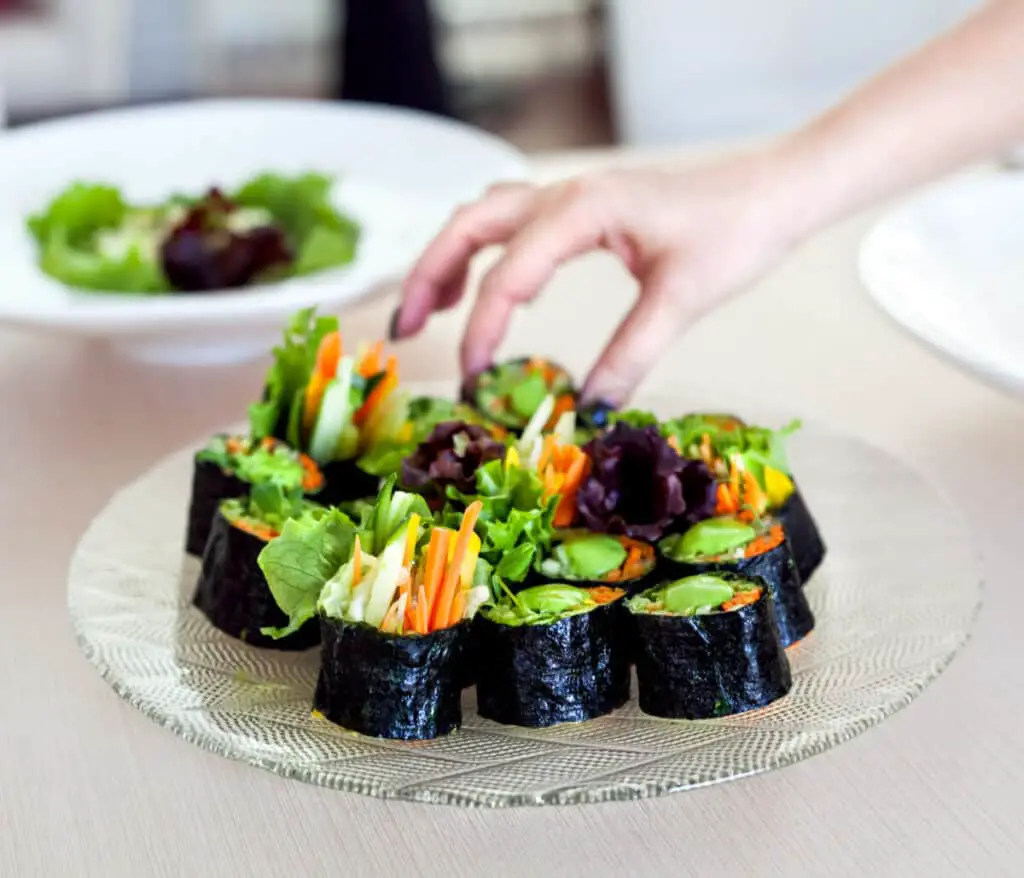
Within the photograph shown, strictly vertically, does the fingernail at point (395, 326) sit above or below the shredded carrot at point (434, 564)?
below

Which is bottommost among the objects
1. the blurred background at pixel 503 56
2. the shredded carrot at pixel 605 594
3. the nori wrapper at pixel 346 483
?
the blurred background at pixel 503 56

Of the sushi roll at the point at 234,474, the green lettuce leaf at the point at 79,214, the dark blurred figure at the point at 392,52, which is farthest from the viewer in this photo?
the dark blurred figure at the point at 392,52

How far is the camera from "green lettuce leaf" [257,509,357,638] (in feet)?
2.64

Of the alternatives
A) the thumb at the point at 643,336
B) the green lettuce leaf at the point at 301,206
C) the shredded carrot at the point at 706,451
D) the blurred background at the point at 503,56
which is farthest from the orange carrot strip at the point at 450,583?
the blurred background at the point at 503,56

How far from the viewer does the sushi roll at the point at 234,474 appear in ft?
3.11

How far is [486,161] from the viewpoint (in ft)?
5.38

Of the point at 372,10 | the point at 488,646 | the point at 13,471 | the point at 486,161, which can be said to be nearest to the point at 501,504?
the point at 488,646

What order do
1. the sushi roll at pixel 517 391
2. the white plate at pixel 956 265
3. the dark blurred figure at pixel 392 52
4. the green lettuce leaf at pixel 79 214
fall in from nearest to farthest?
the sushi roll at pixel 517 391, the white plate at pixel 956 265, the green lettuce leaf at pixel 79 214, the dark blurred figure at pixel 392 52

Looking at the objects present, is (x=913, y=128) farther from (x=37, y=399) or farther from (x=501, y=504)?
(x=37, y=399)

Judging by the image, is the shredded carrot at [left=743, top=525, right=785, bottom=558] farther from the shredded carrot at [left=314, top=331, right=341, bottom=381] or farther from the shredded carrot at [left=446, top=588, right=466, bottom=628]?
the shredded carrot at [left=314, top=331, right=341, bottom=381]

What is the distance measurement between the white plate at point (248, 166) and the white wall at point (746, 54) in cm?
69

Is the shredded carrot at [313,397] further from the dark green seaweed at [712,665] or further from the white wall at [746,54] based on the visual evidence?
the white wall at [746,54]

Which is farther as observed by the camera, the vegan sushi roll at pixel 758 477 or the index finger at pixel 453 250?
the index finger at pixel 453 250

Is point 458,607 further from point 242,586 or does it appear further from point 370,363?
point 370,363
